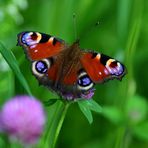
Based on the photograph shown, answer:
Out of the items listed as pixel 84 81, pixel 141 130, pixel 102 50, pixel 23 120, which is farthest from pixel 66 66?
pixel 102 50

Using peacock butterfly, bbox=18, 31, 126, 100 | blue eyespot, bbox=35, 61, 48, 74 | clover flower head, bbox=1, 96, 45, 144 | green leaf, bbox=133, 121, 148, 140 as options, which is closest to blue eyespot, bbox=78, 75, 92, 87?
peacock butterfly, bbox=18, 31, 126, 100

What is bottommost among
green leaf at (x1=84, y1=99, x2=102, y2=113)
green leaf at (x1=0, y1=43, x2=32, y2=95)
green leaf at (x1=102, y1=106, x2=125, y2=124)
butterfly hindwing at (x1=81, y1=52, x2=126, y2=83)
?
green leaf at (x1=102, y1=106, x2=125, y2=124)

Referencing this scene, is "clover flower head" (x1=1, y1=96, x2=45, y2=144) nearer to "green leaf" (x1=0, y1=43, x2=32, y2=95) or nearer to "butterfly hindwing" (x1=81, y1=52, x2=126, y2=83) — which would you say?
"green leaf" (x1=0, y1=43, x2=32, y2=95)

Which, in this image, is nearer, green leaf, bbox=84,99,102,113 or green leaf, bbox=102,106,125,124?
green leaf, bbox=84,99,102,113

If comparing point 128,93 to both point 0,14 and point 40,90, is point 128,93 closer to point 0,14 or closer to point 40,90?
point 40,90

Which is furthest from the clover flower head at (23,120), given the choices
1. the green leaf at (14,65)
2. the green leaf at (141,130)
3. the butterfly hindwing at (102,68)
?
the green leaf at (141,130)

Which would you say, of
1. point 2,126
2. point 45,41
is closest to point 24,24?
point 45,41

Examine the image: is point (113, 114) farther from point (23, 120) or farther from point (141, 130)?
point (23, 120)

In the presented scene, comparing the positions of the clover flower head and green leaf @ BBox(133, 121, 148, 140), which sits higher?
the clover flower head
